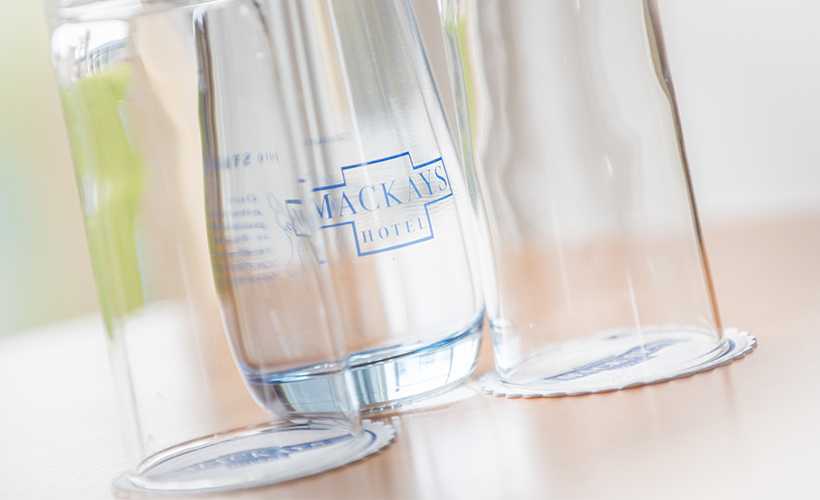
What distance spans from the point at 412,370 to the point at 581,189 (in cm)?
8

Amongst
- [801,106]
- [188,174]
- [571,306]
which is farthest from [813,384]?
[801,106]

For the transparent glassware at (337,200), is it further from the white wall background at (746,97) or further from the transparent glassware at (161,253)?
the white wall background at (746,97)

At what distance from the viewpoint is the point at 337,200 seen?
30 centimetres

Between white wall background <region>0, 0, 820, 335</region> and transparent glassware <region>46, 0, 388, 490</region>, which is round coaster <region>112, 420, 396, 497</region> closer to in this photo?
transparent glassware <region>46, 0, 388, 490</region>

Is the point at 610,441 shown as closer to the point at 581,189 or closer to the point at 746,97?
the point at 581,189

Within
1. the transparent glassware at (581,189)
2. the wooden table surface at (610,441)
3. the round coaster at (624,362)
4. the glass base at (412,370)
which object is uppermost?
the transparent glassware at (581,189)

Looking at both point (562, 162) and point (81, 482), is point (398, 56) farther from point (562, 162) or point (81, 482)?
point (81, 482)

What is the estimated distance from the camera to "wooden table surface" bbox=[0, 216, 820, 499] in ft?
0.65

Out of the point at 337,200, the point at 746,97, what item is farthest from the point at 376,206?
the point at 746,97

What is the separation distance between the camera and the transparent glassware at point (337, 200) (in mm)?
288

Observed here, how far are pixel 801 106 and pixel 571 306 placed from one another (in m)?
0.47

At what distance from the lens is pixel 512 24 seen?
296 mm

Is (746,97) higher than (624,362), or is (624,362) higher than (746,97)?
(746,97)

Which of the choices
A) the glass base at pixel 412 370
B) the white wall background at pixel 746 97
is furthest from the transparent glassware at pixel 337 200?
the white wall background at pixel 746 97
